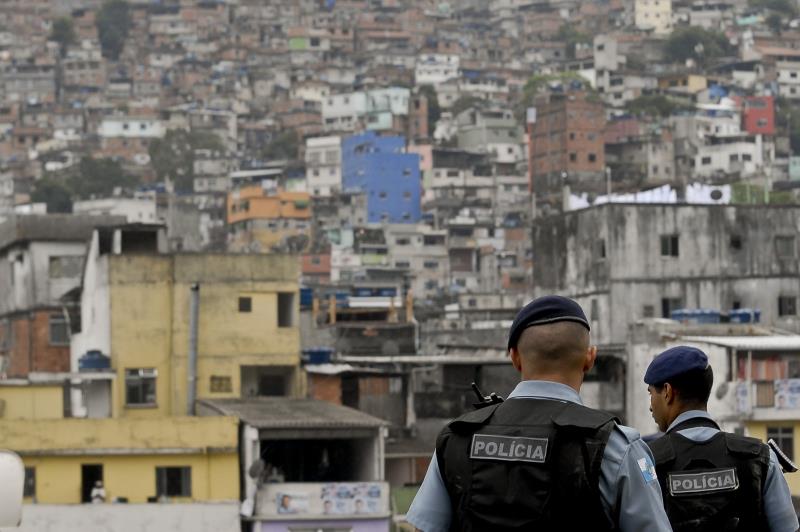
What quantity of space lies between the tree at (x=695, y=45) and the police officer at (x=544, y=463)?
6779 inches

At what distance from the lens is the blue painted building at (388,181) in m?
124

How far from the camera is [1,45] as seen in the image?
196 meters

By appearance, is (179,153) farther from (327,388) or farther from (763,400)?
(763,400)

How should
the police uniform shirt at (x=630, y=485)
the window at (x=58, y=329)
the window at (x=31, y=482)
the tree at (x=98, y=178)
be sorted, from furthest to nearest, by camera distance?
the tree at (x=98, y=178) → the window at (x=58, y=329) → the window at (x=31, y=482) → the police uniform shirt at (x=630, y=485)

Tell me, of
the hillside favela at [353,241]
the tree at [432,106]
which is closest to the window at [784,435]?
the hillside favela at [353,241]

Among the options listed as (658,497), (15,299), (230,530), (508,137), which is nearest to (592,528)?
(658,497)

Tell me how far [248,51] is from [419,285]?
8083 cm

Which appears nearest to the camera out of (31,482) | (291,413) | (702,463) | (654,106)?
(702,463)

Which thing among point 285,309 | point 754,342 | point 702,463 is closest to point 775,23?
point 285,309

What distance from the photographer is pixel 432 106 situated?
158 metres

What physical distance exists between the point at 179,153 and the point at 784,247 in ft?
320

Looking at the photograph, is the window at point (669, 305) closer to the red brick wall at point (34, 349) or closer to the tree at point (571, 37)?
the red brick wall at point (34, 349)

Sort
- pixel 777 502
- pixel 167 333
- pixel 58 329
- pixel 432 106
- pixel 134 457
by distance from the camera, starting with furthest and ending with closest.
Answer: pixel 432 106, pixel 58 329, pixel 167 333, pixel 134 457, pixel 777 502

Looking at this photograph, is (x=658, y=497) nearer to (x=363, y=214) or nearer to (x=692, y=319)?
(x=692, y=319)
